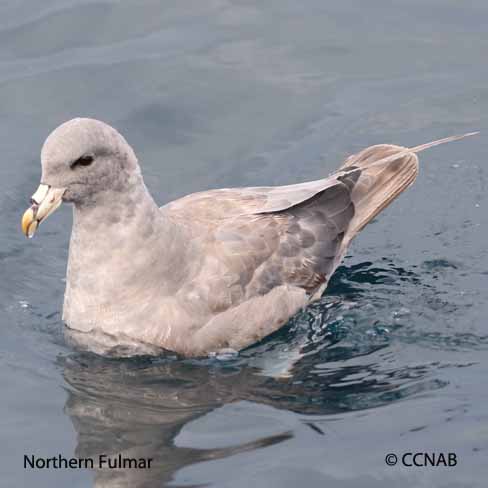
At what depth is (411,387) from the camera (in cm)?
705

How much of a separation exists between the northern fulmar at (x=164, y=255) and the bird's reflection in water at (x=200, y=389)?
142 millimetres

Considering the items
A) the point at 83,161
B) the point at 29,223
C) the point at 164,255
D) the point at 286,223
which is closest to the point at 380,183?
the point at 286,223

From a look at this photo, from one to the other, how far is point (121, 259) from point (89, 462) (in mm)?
1454

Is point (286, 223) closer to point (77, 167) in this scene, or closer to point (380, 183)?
point (380, 183)

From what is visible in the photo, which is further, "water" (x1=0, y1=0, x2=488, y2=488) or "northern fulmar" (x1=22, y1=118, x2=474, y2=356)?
"northern fulmar" (x1=22, y1=118, x2=474, y2=356)

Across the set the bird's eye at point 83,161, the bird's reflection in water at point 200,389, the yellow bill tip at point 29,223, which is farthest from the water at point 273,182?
the bird's eye at point 83,161

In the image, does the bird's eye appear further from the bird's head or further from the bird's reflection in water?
the bird's reflection in water

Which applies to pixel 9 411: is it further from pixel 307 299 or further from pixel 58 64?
pixel 58 64

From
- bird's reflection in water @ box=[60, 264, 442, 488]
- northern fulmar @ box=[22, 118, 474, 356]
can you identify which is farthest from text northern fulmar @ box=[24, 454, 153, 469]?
northern fulmar @ box=[22, 118, 474, 356]

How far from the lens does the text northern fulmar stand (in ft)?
21.0

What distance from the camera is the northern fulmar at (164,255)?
6891 millimetres

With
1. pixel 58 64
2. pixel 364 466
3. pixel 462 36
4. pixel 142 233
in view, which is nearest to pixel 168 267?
pixel 142 233

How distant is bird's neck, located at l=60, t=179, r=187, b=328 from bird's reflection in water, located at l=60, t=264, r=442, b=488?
415mm

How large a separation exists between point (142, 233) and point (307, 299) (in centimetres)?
153
